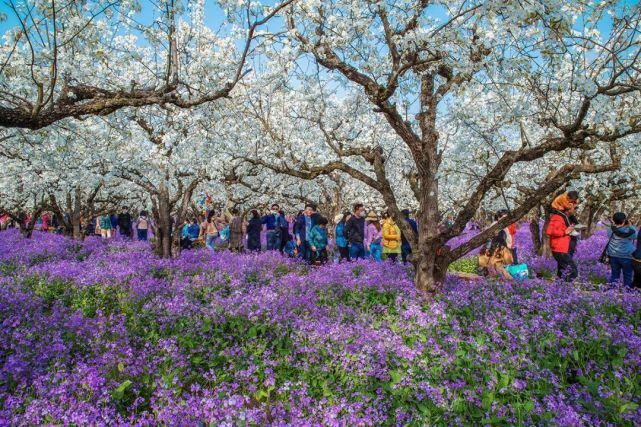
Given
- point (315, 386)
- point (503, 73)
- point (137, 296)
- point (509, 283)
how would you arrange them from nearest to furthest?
point (315, 386), point (503, 73), point (137, 296), point (509, 283)

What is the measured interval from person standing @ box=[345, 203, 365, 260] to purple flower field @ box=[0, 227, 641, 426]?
6.10 m

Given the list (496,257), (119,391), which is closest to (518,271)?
(496,257)

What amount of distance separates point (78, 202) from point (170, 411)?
19018 mm

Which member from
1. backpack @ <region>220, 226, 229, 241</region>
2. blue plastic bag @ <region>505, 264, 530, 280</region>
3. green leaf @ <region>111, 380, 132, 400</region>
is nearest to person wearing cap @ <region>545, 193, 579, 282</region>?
blue plastic bag @ <region>505, 264, 530, 280</region>

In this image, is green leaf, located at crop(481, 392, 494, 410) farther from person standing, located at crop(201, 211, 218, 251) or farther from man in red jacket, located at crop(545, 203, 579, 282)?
person standing, located at crop(201, 211, 218, 251)

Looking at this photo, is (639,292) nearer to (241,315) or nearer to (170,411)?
(241,315)

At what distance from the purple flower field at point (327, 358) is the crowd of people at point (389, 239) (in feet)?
7.46

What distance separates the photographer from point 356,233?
15.6 m

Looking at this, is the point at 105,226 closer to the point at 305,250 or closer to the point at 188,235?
the point at 188,235

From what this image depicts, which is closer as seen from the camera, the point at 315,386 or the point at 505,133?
the point at 315,386

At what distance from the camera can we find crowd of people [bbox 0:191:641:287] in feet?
36.1

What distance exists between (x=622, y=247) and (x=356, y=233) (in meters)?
7.68

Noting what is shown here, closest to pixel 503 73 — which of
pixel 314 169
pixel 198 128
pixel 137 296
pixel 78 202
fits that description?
pixel 314 169

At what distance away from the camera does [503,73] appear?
6.90m
